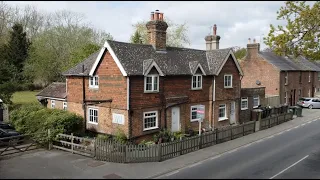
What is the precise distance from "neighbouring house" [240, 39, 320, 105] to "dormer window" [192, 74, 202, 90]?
20.1 metres

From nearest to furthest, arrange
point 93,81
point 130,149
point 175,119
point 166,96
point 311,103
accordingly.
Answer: point 130,149 → point 166,96 → point 93,81 → point 175,119 → point 311,103

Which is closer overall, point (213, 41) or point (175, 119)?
point (175, 119)

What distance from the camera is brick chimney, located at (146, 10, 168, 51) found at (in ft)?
80.4

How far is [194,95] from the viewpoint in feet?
84.0

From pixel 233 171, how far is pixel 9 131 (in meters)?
16.5

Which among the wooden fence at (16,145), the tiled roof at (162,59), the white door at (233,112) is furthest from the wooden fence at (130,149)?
the white door at (233,112)

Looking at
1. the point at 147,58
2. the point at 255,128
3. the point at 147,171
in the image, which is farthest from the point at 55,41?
the point at 147,171

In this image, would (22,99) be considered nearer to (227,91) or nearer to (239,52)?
(227,91)

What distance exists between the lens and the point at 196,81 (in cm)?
2577

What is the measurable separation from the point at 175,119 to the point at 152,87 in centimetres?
371

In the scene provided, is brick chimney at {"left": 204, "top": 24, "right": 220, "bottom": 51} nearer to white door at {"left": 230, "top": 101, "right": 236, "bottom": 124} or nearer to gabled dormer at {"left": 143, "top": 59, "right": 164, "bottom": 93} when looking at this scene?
white door at {"left": 230, "top": 101, "right": 236, "bottom": 124}

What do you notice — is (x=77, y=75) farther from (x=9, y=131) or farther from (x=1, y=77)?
(x=1, y=77)

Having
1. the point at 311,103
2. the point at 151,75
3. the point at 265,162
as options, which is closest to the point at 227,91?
the point at 151,75

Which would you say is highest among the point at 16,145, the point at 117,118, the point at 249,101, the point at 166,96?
the point at 166,96
